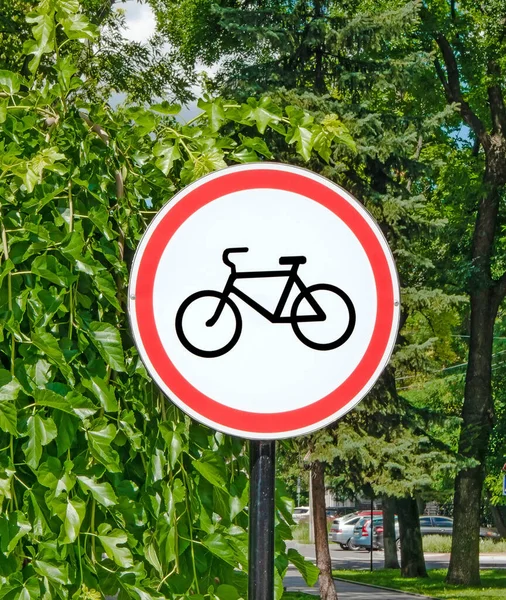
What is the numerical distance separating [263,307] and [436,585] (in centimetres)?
2365

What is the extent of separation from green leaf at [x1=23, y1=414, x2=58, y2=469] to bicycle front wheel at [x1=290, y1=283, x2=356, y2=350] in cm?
61

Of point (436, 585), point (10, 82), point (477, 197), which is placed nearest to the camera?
point (10, 82)

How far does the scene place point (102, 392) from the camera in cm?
240

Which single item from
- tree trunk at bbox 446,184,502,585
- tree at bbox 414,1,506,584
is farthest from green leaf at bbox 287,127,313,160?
tree trunk at bbox 446,184,502,585

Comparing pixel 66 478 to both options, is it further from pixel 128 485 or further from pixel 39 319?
pixel 39 319

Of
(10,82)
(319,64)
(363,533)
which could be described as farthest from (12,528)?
(363,533)

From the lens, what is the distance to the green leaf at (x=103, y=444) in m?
2.34

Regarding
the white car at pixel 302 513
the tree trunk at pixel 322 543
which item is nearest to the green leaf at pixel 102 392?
the tree trunk at pixel 322 543

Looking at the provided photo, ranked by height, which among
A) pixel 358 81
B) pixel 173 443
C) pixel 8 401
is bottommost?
pixel 173 443

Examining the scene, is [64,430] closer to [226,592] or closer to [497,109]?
[226,592]

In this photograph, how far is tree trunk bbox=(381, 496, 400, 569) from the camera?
30.9 metres

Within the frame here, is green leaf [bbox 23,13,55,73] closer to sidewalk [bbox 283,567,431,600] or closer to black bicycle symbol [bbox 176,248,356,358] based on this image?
black bicycle symbol [bbox 176,248,356,358]

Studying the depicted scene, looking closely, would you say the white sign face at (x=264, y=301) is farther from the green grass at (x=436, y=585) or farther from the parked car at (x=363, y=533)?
the parked car at (x=363, y=533)

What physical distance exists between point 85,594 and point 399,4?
62.3 feet
